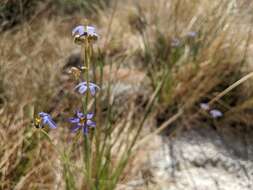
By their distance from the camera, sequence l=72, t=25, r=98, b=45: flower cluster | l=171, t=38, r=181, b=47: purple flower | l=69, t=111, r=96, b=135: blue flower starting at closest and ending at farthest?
1. l=72, t=25, r=98, b=45: flower cluster
2. l=69, t=111, r=96, b=135: blue flower
3. l=171, t=38, r=181, b=47: purple flower

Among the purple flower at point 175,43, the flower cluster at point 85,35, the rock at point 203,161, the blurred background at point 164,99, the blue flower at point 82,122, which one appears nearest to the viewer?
the flower cluster at point 85,35

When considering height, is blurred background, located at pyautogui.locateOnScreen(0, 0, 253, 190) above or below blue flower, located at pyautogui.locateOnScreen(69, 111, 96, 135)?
above

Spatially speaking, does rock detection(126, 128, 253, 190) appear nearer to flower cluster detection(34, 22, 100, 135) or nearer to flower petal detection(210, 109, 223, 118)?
flower petal detection(210, 109, 223, 118)

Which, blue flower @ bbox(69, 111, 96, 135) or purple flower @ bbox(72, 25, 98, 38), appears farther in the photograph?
blue flower @ bbox(69, 111, 96, 135)

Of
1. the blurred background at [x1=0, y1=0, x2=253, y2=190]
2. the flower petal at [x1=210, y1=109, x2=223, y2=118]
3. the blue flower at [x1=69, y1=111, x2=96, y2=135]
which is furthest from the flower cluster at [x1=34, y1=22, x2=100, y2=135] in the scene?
the flower petal at [x1=210, y1=109, x2=223, y2=118]

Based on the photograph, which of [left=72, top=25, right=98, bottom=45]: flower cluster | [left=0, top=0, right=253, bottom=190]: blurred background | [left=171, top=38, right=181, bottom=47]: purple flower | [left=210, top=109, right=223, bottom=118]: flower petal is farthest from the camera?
[left=171, top=38, right=181, bottom=47]: purple flower

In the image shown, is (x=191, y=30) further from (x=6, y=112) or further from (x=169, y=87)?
(x=6, y=112)

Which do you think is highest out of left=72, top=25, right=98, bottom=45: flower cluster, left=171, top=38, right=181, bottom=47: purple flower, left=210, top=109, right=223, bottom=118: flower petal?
left=171, top=38, right=181, bottom=47: purple flower

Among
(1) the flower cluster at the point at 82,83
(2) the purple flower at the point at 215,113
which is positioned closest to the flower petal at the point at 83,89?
(1) the flower cluster at the point at 82,83

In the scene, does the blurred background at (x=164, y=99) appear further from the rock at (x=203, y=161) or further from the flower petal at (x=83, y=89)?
the flower petal at (x=83, y=89)

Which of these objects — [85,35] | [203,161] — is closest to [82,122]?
[85,35]
